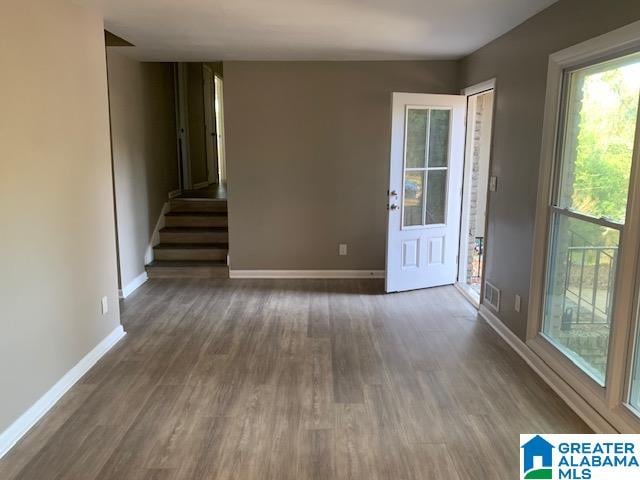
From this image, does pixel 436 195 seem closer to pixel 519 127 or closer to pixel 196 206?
pixel 519 127

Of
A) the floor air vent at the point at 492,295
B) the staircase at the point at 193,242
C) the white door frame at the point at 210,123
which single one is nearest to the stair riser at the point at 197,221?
the staircase at the point at 193,242

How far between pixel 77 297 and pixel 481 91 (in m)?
3.80

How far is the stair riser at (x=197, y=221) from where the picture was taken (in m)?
6.11

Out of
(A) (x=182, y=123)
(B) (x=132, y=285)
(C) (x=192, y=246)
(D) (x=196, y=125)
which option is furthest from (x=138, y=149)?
(D) (x=196, y=125)

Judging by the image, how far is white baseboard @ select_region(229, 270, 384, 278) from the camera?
5.62m

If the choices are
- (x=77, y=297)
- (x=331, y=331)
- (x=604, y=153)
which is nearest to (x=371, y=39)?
(x=604, y=153)

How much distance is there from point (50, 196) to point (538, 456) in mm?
2939

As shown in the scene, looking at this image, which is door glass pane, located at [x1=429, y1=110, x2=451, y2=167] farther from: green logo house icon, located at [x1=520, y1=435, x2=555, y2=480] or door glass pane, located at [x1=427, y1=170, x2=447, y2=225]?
green logo house icon, located at [x1=520, y1=435, x2=555, y2=480]

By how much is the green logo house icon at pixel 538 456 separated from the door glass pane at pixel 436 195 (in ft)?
9.44

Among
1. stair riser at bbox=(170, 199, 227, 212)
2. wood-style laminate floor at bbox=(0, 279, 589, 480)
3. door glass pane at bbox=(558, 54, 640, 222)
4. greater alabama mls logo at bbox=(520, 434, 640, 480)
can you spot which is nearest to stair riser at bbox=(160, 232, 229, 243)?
stair riser at bbox=(170, 199, 227, 212)

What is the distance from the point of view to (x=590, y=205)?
2.86m

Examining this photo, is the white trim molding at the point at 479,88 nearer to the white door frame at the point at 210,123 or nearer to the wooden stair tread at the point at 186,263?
the wooden stair tread at the point at 186,263

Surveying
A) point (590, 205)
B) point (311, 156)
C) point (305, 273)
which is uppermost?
point (311, 156)

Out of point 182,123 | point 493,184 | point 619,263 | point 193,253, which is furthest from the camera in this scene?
point 182,123
